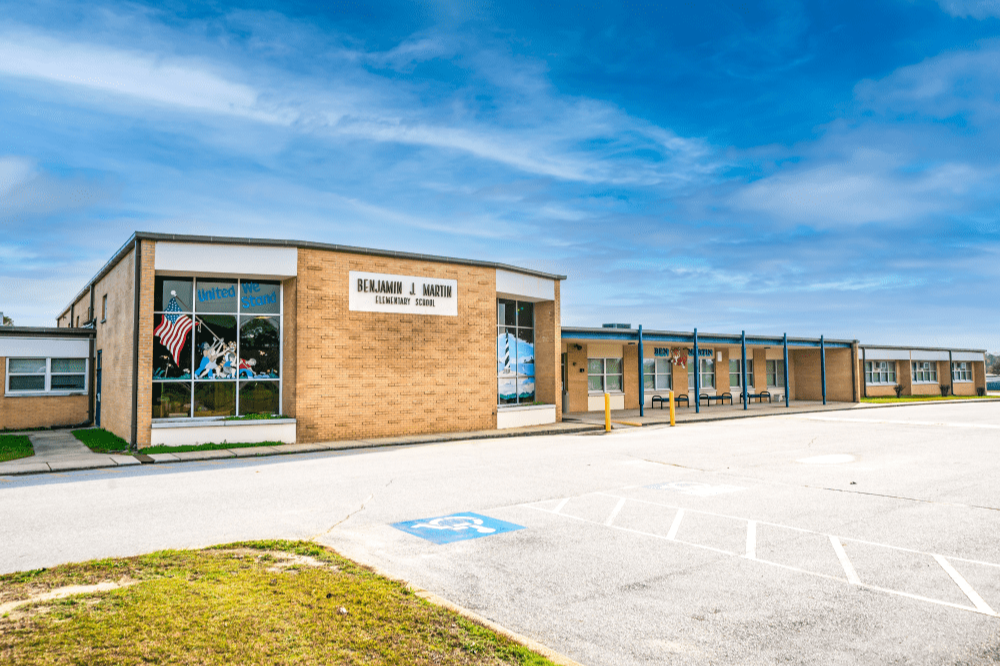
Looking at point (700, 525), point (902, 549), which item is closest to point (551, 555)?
point (700, 525)

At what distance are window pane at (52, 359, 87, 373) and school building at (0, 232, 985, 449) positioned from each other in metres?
0.04

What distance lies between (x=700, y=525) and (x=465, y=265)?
15014 mm

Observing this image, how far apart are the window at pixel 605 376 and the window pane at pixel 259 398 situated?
16.5 meters

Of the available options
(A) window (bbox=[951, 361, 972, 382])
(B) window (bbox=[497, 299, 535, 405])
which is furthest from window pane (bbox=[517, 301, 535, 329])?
(A) window (bbox=[951, 361, 972, 382])

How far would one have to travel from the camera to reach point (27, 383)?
981 inches

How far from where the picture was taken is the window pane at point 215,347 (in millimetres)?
19062

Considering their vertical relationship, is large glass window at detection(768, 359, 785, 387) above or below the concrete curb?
above

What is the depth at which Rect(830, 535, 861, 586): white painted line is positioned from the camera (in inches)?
257

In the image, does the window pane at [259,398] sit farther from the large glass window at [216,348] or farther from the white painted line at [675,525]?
the white painted line at [675,525]

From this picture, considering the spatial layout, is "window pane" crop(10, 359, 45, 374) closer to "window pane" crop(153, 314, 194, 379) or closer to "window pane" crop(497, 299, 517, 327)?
"window pane" crop(153, 314, 194, 379)

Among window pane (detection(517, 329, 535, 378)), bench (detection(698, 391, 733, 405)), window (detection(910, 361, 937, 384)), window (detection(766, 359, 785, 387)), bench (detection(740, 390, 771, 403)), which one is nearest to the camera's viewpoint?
window pane (detection(517, 329, 535, 378))

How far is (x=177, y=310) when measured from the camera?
19.0m

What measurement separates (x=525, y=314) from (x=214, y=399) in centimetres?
1163

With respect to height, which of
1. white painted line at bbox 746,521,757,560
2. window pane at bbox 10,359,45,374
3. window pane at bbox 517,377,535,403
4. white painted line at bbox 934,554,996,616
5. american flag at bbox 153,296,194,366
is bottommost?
white painted line at bbox 934,554,996,616
